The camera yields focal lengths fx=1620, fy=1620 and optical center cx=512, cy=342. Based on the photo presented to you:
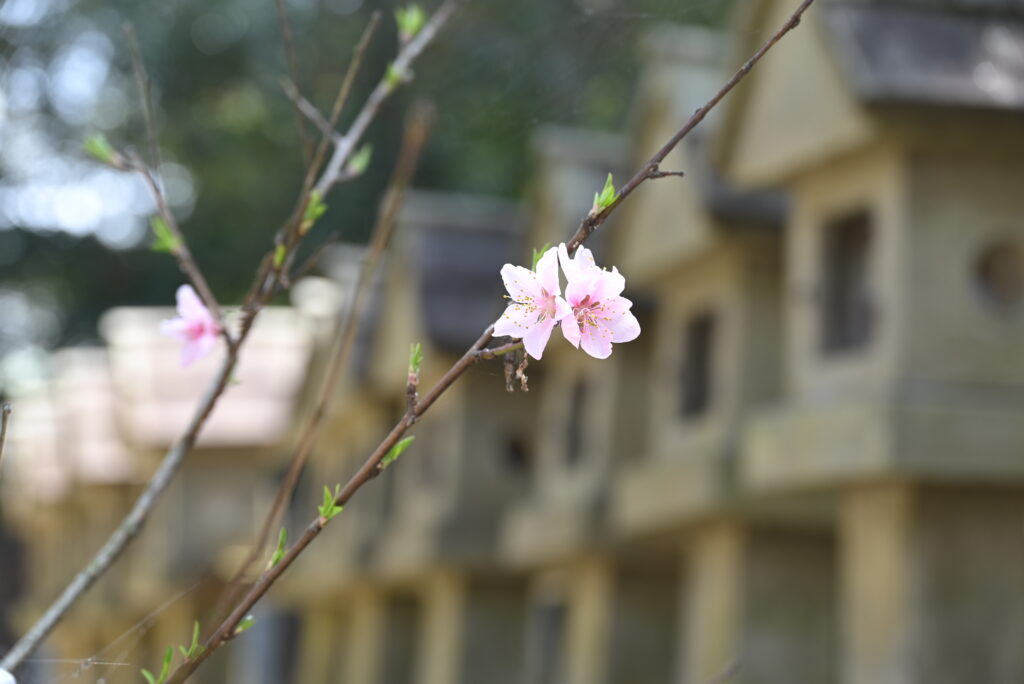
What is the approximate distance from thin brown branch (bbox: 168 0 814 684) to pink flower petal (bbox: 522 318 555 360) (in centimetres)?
4

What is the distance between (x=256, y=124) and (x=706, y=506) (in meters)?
11.6

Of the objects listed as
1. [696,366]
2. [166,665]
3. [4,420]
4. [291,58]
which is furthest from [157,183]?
[696,366]

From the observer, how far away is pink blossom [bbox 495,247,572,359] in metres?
1.51

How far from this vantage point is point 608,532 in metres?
7.38

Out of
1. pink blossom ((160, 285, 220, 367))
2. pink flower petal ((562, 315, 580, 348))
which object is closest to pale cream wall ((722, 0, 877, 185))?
pink blossom ((160, 285, 220, 367))

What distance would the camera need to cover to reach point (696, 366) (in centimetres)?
701

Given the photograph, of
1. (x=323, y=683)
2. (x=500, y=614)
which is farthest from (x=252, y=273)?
(x=500, y=614)

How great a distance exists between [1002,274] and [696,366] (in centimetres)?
184

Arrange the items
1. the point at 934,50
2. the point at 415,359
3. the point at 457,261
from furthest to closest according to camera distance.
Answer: the point at 457,261, the point at 934,50, the point at 415,359

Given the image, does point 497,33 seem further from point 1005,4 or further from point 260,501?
point 1005,4

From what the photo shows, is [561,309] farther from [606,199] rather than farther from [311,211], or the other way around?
[311,211]

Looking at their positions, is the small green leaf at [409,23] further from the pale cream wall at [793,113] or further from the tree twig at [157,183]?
the pale cream wall at [793,113]

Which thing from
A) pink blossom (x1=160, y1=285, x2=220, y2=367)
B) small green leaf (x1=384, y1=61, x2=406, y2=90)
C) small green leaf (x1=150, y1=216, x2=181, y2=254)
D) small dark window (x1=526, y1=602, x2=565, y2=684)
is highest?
small dark window (x1=526, y1=602, x2=565, y2=684)

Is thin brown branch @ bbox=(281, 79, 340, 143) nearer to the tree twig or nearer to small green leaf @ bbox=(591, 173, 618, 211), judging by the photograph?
the tree twig
